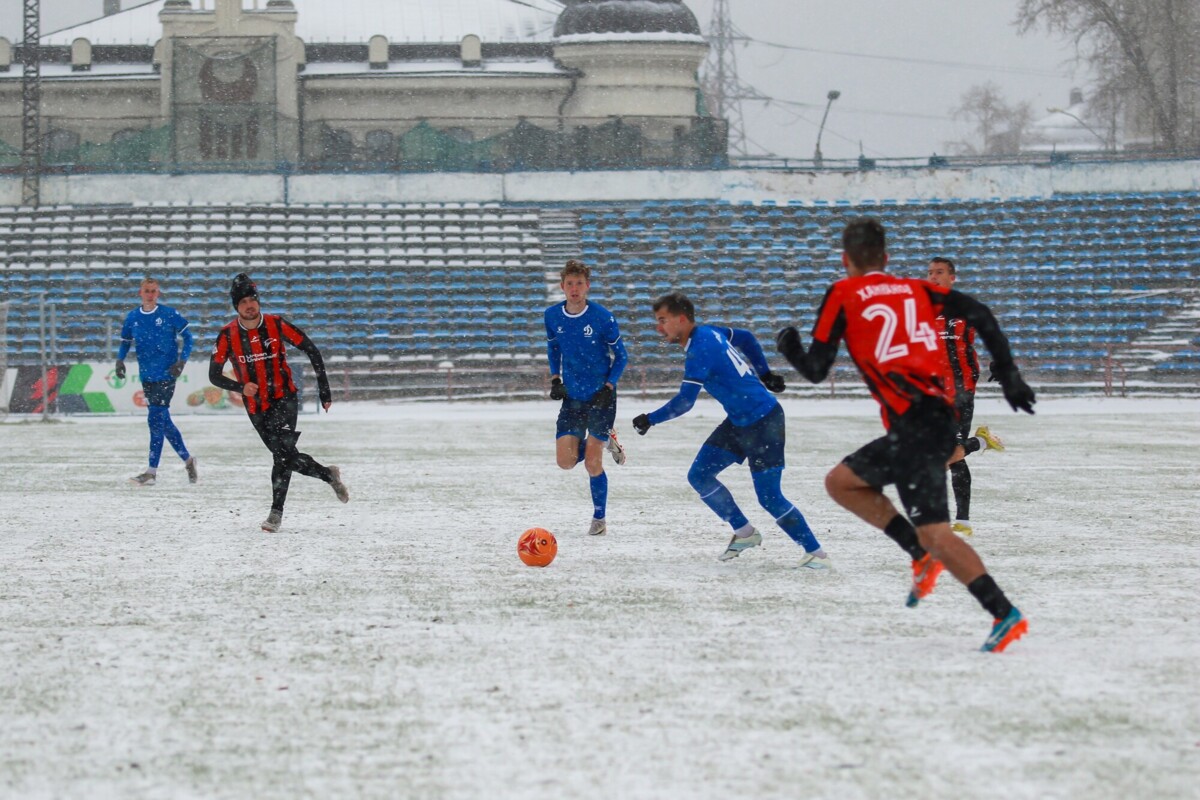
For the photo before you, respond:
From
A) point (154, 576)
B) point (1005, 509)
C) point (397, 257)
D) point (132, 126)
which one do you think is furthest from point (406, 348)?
point (154, 576)

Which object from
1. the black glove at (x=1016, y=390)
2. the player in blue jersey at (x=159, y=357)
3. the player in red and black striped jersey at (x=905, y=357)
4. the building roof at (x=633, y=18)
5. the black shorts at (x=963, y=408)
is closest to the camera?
the black glove at (x=1016, y=390)

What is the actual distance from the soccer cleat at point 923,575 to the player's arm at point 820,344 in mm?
987

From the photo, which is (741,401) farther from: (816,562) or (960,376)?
(960,376)

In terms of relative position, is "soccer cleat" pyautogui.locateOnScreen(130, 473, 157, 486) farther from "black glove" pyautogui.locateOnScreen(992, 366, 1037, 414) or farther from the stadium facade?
the stadium facade

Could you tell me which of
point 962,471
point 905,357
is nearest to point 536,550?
point 905,357

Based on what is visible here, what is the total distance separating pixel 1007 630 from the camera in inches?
224

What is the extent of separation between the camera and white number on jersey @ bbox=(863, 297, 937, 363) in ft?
19.5

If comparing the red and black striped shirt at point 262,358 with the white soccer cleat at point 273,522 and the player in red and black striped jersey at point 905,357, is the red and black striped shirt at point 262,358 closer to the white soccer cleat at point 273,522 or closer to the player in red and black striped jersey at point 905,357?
the white soccer cleat at point 273,522

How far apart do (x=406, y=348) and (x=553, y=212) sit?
24.1 ft

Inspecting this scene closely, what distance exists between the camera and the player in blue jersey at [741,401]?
8297 millimetres

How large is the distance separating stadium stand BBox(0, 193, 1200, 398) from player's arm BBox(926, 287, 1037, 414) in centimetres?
2688

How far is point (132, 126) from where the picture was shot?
44.1 meters

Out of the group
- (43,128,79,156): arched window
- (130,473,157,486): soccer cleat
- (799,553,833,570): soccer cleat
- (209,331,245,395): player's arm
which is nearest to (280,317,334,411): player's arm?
(209,331,245,395): player's arm

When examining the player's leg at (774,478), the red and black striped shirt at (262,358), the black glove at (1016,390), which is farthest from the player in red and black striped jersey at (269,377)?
the black glove at (1016,390)
